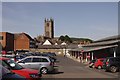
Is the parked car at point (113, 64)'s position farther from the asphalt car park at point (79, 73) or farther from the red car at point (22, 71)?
the red car at point (22, 71)

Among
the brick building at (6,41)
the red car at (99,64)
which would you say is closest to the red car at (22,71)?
the red car at (99,64)

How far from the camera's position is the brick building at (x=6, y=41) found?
4358 inches

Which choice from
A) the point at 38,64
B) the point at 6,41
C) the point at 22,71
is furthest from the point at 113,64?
the point at 6,41

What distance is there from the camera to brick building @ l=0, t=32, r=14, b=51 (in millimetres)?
Answer: 110688

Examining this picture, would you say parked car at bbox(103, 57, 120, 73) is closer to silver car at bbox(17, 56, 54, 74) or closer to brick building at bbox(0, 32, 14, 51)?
silver car at bbox(17, 56, 54, 74)

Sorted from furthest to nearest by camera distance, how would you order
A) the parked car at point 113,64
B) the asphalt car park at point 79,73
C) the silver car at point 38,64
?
the parked car at point 113,64 < the silver car at point 38,64 < the asphalt car park at point 79,73

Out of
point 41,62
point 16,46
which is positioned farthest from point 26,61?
point 16,46

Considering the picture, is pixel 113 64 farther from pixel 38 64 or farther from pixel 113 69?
pixel 38 64

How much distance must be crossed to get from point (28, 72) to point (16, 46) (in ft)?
390

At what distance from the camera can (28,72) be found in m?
16.5

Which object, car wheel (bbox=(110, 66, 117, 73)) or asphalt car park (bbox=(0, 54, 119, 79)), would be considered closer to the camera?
asphalt car park (bbox=(0, 54, 119, 79))

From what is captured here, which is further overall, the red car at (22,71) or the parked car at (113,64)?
the parked car at (113,64)

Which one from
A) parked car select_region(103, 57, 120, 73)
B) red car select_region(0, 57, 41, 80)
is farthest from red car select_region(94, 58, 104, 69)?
red car select_region(0, 57, 41, 80)

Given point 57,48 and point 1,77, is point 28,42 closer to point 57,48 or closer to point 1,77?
point 57,48
